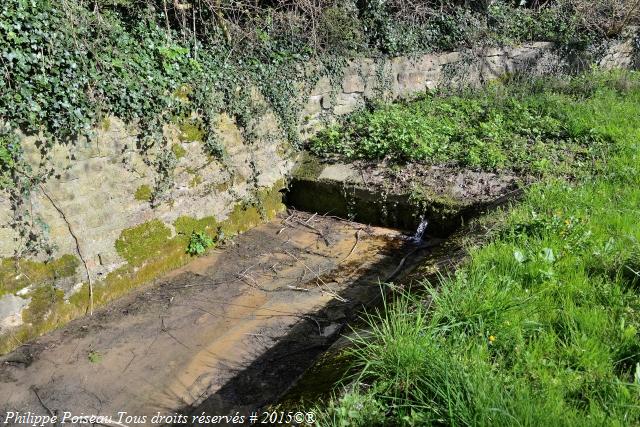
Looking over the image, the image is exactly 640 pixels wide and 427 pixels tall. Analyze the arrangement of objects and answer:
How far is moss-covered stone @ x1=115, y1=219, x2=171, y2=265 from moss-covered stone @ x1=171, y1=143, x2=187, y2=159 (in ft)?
2.27

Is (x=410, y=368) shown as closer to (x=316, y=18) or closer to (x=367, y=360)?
(x=367, y=360)

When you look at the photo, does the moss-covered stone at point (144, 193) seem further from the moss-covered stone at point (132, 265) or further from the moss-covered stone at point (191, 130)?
the moss-covered stone at point (191, 130)

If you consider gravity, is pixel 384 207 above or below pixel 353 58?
Answer: below

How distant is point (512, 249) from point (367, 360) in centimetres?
139

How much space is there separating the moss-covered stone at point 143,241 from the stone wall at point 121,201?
0.02 metres

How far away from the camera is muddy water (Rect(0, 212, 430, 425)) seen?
3.23 metres

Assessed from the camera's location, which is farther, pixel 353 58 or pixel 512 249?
pixel 353 58

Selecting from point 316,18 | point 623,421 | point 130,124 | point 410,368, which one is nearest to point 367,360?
point 410,368

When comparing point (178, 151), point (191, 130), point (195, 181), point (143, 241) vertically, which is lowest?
point (143, 241)

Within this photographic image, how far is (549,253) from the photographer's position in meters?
2.91

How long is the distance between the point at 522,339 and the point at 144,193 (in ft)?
11.9

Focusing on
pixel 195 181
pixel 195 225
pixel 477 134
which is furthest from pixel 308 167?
pixel 477 134

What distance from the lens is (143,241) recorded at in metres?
4.62

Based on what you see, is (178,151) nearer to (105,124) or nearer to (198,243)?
(105,124)
